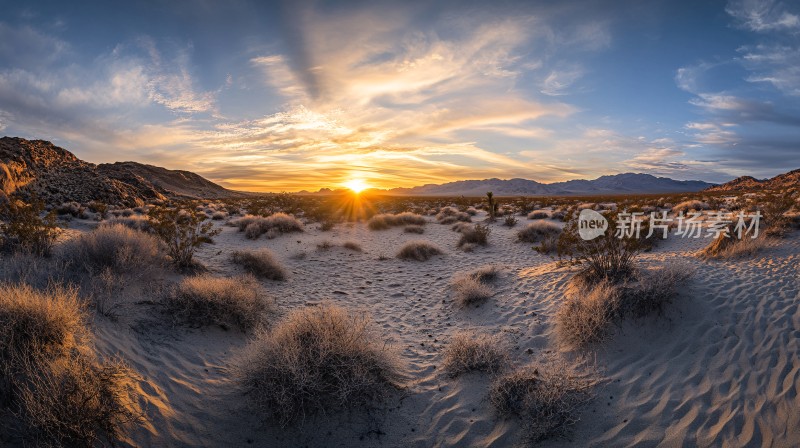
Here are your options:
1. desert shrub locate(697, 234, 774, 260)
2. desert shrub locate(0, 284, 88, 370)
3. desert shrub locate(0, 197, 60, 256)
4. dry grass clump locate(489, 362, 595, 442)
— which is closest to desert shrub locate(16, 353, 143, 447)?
desert shrub locate(0, 284, 88, 370)

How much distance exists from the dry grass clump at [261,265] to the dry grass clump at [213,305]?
3029 millimetres

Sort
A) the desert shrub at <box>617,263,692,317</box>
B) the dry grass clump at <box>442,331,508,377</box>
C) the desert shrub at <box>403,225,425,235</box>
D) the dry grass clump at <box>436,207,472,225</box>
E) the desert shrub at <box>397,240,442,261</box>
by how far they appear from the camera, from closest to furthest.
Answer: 1. the dry grass clump at <box>442,331,508,377</box>
2. the desert shrub at <box>617,263,692,317</box>
3. the desert shrub at <box>397,240,442,261</box>
4. the desert shrub at <box>403,225,425,235</box>
5. the dry grass clump at <box>436,207,472,225</box>

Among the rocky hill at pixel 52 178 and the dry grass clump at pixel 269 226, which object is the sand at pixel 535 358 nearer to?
the dry grass clump at pixel 269 226

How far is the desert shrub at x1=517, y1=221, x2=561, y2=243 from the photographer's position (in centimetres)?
1553

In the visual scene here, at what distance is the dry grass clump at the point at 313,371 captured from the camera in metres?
4.23

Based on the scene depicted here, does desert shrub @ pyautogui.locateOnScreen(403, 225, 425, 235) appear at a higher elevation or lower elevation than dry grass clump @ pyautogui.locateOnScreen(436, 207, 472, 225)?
lower

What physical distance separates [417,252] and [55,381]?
34.8 ft

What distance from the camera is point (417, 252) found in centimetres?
1317

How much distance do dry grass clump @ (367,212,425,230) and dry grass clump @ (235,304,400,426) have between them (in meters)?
15.1

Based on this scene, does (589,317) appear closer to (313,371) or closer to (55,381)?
(313,371)

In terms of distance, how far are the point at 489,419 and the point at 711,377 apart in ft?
10.4

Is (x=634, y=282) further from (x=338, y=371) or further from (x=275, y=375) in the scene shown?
(x=275, y=375)

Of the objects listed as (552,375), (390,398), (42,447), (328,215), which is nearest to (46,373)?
(42,447)

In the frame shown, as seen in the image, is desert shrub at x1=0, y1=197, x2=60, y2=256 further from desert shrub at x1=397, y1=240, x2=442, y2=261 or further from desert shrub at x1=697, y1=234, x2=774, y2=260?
desert shrub at x1=697, y1=234, x2=774, y2=260
